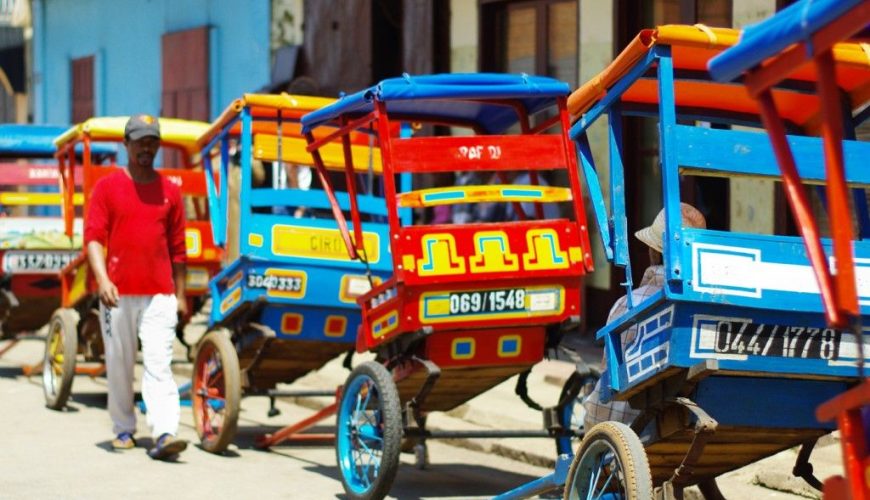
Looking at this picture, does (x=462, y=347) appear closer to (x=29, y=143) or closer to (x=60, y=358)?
(x=60, y=358)

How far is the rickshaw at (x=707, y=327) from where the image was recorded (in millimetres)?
5355

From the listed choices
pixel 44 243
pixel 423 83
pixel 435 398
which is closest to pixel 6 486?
pixel 435 398

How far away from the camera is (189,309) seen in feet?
36.5

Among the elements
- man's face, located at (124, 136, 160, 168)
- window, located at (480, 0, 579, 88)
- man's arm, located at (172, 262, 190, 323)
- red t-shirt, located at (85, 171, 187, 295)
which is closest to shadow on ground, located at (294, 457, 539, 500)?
man's arm, located at (172, 262, 190, 323)

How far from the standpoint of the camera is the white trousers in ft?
28.0

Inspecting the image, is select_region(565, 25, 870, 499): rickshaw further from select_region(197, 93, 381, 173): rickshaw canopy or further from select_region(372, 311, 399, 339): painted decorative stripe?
select_region(197, 93, 381, 173): rickshaw canopy

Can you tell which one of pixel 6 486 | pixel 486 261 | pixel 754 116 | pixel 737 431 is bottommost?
pixel 6 486

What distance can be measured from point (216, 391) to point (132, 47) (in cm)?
1401

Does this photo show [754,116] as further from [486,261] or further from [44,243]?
[44,243]

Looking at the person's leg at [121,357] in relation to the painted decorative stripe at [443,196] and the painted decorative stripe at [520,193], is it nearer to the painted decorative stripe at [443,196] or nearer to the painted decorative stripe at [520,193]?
the painted decorative stripe at [443,196]

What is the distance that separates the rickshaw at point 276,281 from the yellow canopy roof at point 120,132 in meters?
2.02

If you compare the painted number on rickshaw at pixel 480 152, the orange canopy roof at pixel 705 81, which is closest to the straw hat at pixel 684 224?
the orange canopy roof at pixel 705 81

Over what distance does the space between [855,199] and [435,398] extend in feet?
8.21

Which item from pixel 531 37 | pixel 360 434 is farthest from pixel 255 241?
pixel 531 37
